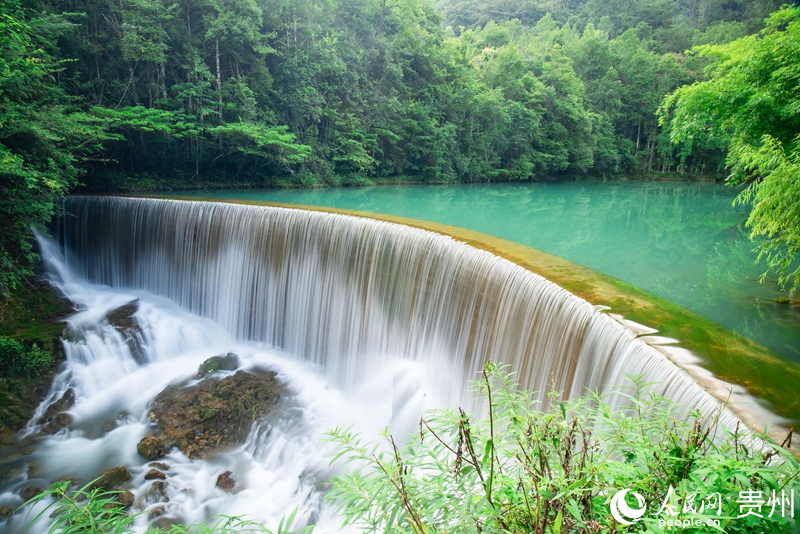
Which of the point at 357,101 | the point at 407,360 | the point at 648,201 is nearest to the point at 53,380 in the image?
the point at 407,360

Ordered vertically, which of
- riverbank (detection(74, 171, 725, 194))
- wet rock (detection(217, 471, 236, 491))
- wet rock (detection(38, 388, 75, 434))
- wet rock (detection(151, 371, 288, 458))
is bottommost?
wet rock (detection(217, 471, 236, 491))

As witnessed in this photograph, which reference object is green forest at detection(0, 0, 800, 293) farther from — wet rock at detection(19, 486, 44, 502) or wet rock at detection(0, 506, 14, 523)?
wet rock at detection(0, 506, 14, 523)

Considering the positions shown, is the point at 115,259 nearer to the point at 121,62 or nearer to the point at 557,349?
the point at 121,62

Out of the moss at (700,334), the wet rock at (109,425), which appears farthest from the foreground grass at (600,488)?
the wet rock at (109,425)

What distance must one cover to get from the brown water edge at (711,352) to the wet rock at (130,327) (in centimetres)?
678

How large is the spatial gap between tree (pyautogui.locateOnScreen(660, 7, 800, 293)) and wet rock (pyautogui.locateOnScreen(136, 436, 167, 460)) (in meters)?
7.84

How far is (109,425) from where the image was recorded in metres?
6.50

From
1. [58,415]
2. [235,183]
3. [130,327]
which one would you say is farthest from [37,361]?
[235,183]

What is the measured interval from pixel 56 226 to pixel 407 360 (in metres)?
8.91

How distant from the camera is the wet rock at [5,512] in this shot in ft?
16.1

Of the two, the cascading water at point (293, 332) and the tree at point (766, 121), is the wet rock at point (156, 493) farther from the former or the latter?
the tree at point (766, 121)

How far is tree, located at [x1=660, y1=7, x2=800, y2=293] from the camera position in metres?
4.93

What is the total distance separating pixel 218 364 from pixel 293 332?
4.62 feet
